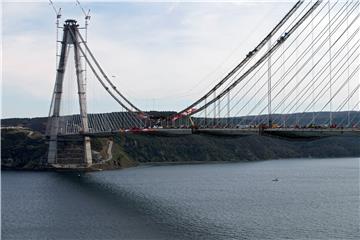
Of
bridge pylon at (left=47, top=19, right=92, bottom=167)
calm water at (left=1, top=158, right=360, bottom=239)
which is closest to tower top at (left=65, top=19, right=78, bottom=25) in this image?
bridge pylon at (left=47, top=19, right=92, bottom=167)

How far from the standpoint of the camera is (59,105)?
6131cm

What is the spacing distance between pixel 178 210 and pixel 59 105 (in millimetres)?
33169

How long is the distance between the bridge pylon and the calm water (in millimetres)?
13012

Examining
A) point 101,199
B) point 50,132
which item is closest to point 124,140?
point 50,132

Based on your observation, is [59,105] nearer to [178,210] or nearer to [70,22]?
[70,22]

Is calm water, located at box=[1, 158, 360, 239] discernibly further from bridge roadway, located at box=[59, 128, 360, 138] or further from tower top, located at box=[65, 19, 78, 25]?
tower top, located at box=[65, 19, 78, 25]

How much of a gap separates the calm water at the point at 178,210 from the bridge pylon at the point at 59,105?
42.7 ft

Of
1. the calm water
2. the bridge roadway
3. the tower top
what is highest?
the tower top

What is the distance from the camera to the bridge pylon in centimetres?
6050

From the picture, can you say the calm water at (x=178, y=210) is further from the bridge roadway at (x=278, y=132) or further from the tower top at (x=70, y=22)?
the tower top at (x=70, y=22)

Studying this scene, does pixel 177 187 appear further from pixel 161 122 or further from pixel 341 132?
pixel 341 132

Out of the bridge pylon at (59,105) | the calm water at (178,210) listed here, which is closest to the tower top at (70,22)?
the bridge pylon at (59,105)

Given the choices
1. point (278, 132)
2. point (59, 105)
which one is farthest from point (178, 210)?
point (59, 105)

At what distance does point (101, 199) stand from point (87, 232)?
10.8m
